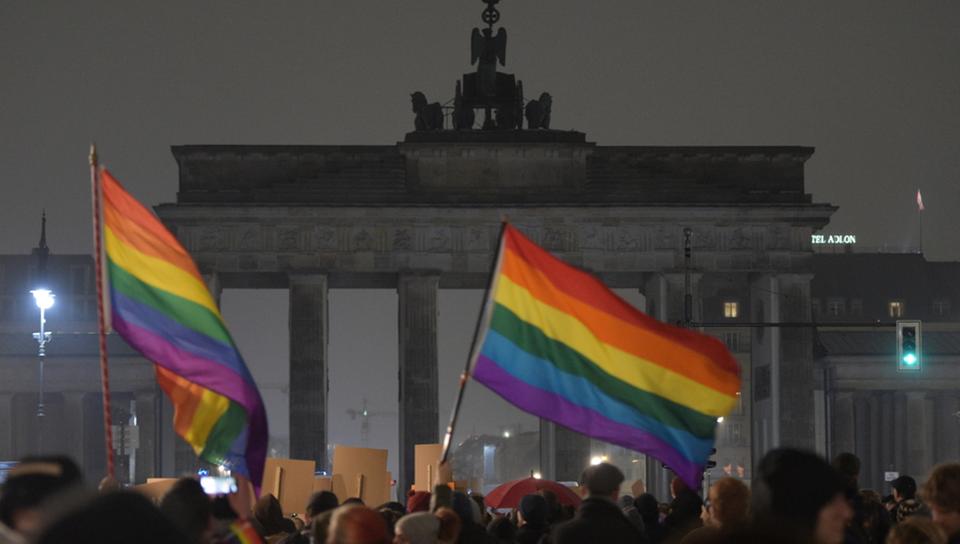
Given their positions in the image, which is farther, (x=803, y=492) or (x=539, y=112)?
(x=539, y=112)

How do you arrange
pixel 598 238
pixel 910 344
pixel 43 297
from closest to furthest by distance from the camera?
pixel 910 344, pixel 43 297, pixel 598 238

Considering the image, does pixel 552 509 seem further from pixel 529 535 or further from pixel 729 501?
pixel 729 501

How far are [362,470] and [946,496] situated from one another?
1604 centimetres

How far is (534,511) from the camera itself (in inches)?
785

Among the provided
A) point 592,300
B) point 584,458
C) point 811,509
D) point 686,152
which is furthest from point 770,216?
point 811,509

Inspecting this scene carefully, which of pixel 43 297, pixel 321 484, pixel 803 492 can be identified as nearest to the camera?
pixel 803 492

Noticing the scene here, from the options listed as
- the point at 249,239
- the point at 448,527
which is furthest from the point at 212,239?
the point at 448,527

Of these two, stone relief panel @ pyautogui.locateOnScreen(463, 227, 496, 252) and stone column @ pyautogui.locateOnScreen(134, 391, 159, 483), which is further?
stone column @ pyautogui.locateOnScreen(134, 391, 159, 483)

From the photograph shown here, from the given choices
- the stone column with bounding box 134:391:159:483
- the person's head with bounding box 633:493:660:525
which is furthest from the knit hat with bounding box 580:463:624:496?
the stone column with bounding box 134:391:159:483

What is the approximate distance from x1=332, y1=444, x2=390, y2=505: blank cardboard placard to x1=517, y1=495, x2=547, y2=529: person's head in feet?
25.3

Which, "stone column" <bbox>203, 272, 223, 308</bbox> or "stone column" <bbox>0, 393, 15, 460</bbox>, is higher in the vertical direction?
"stone column" <bbox>203, 272, 223, 308</bbox>

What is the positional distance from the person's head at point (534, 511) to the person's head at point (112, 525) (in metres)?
13.6

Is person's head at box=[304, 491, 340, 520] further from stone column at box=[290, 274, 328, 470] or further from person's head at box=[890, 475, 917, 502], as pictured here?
stone column at box=[290, 274, 328, 470]

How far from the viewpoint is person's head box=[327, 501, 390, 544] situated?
10.3 metres
